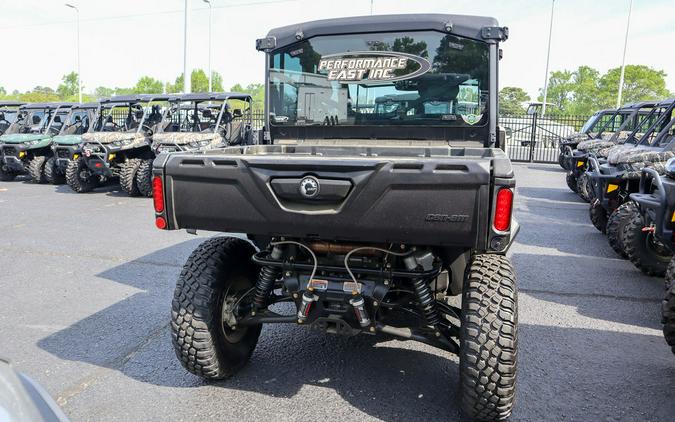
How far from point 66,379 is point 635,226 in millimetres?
5592

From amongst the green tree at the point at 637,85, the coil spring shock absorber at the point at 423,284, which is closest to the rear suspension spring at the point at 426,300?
the coil spring shock absorber at the point at 423,284

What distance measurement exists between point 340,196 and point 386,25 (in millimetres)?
1851

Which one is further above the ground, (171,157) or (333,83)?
(333,83)

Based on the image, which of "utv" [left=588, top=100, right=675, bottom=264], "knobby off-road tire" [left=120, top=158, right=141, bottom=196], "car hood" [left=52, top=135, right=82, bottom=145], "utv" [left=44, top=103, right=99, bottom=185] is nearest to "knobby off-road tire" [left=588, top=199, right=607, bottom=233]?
"utv" [left=588, top=100, right=675, bottom=264]

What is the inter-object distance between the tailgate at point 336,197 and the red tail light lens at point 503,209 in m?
0.06

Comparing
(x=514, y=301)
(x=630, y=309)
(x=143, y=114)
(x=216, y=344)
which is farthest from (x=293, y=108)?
(x=143, y=114)

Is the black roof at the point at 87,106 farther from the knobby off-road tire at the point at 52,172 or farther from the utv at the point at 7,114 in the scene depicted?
the utv at the point at 7,114

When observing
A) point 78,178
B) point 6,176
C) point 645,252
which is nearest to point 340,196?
point 645,252

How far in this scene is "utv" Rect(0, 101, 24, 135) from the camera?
16.4m

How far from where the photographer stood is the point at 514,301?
109 inches

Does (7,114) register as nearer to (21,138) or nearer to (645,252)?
(21,138)

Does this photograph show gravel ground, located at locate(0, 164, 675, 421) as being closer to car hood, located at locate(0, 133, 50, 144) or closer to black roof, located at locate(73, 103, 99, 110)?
black roof, located at locate(73, 103, 99, 110)

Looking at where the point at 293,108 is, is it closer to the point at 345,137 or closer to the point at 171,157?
the point at 345,137

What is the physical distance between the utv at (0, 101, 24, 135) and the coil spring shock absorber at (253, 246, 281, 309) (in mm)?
16113
